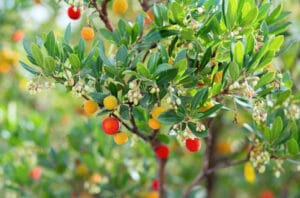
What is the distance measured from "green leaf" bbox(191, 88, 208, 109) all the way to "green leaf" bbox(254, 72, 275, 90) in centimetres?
11

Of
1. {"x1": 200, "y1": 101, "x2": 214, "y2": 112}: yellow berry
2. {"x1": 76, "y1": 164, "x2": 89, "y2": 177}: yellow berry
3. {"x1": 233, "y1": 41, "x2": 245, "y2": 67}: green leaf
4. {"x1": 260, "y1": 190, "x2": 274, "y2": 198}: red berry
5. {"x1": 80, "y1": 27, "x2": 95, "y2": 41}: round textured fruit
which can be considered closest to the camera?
{"x1": 233, "y1": 41, "x2": 245, "y2": 67}: green leaf

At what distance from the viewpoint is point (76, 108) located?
8.43 feet

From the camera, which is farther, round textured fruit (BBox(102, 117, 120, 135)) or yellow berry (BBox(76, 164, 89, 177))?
yellow berry (BBox(76, 164, 89, 177))

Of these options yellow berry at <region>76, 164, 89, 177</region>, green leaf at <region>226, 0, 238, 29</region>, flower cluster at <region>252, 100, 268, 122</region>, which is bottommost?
yellow berry at <region>76, 164, 89, 177</region>

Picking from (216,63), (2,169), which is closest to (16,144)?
(2,169)

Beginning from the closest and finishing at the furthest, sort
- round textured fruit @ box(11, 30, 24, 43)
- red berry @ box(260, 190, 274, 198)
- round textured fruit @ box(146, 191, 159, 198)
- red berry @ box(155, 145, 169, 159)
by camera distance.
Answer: red berry @ box(155, 145, 169, 159)
round textured fruit @ box(146, 191, 159, 198)
round textured fruit @ box(11, 30, 24, 43)
red berry @ box(260, 190, 274, 198)

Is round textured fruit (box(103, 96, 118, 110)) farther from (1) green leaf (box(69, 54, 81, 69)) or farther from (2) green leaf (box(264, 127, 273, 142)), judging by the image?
(2) green leaf (box(264, 127, 273, 142))

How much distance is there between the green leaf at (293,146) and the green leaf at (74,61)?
519mm

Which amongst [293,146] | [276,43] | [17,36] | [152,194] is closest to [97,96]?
[276,43]

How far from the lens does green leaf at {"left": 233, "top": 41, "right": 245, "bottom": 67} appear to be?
1.00 metres

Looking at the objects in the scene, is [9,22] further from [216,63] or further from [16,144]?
[216,63]

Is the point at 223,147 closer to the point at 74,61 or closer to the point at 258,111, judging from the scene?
the point at 258,111

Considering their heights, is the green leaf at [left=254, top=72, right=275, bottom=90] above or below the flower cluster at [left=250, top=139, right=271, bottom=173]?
above

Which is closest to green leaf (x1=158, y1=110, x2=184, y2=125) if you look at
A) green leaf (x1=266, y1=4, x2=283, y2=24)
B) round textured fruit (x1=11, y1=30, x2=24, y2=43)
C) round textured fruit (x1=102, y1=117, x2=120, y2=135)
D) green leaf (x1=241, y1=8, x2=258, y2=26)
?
round textured fruit (x1=102, y1=117, x2=120, y2=135)
